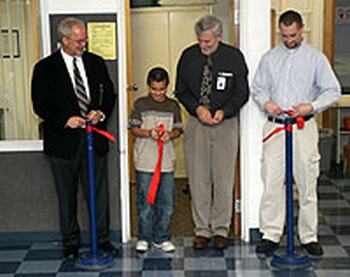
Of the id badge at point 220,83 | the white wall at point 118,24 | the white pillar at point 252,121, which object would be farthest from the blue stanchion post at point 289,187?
the white wall at point 118,24

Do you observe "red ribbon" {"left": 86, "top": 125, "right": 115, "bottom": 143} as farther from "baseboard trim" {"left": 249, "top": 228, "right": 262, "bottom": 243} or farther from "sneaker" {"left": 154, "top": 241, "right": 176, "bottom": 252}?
"baseboard trim" {"left": 249, "top": 228, "right": 262, "bottom": 243}

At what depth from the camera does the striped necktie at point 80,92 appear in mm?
3758

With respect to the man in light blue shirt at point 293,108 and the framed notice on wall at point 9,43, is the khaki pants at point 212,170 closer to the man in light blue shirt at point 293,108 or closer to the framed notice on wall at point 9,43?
the man in light blue shirt at point 293,108

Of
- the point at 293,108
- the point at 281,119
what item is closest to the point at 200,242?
the point at 281,119

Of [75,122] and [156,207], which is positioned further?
[156,207]

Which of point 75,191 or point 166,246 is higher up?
point 75,191

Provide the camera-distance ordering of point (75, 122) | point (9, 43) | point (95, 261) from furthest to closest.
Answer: point (9, 43) → point (95, 261) → point (75, 122)

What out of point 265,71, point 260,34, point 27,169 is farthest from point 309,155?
point 27,169

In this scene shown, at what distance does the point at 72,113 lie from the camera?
3.74 meters

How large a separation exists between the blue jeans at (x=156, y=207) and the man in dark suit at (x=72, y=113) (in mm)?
229

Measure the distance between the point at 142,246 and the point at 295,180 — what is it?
1087mm

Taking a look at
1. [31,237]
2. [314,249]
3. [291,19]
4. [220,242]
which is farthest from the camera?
[31,237]

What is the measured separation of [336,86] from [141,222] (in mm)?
1514

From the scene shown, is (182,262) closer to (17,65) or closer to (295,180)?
(295,180)
